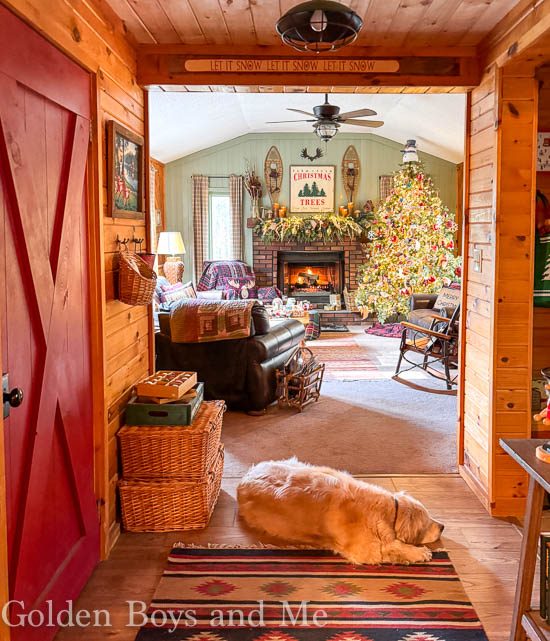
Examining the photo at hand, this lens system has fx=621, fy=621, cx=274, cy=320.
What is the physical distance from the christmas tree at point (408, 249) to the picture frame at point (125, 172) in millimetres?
6132

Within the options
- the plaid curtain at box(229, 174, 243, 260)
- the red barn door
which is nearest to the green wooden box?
the red barn door

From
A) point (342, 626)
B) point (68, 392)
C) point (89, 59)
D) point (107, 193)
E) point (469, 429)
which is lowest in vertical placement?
point (342, 626)

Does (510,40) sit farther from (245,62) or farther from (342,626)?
(342,626)

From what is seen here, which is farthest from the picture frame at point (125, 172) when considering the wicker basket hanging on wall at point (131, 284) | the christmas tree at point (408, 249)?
the christmas tree at point (408, 249)

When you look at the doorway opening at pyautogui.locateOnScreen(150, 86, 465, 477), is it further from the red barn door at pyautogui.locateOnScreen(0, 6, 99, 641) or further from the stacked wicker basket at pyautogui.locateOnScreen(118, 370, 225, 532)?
the red barn door at pyautogui.locateOnScreen(0, 6, 99, 641)

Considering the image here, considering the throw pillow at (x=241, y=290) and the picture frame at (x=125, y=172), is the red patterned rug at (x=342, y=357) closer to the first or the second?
the throw pillow at (x=241, y=290)

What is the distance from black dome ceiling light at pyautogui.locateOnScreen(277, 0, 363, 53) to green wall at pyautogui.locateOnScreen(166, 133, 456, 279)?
307 inches

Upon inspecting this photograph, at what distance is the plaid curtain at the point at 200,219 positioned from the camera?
1014cm

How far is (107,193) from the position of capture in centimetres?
269

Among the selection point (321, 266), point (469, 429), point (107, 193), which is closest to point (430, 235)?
point (321, 266)

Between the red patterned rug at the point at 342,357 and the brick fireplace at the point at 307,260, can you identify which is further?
the brick fireplace at the point at 307,260

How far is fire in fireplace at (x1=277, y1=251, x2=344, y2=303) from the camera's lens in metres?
10.1

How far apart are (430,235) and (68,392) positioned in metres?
7.45

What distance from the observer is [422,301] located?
7.75 meters
